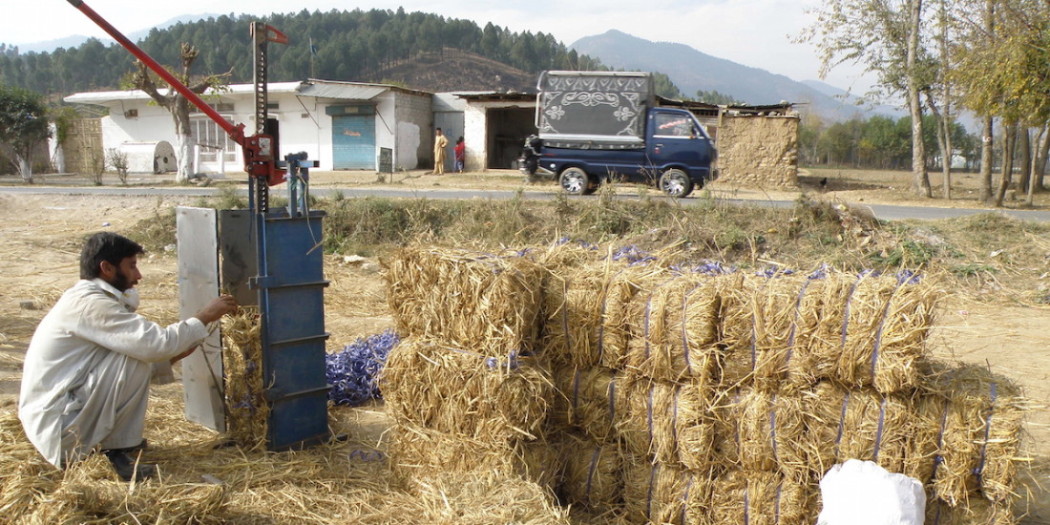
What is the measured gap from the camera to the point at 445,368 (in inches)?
152

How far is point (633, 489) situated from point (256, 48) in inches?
137

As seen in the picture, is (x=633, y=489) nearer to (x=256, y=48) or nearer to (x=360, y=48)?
(x=256, y=48)

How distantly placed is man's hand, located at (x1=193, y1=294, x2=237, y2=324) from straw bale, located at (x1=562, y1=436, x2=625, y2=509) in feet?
6.56

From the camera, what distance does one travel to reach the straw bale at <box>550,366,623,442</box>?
4.02 metres

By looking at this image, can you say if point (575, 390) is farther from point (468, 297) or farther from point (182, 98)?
point (182, 98)

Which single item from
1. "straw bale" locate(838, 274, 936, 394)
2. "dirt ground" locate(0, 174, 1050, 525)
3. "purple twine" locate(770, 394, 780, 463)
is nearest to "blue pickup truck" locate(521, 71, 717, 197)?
"dirt ground" locate(0, 174, 1050, 525)

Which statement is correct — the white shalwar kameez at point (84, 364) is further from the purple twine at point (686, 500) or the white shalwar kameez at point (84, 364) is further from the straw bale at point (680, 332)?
the purple twine at point (686, 500)

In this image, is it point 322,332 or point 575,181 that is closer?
point 322,332

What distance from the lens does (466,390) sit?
378 cm

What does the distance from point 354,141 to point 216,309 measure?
26654 millimetres

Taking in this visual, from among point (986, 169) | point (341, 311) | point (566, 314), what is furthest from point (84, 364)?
point (986, 169)

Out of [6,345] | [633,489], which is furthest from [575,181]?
[633,489]

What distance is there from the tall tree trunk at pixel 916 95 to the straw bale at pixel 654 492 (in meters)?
19.1

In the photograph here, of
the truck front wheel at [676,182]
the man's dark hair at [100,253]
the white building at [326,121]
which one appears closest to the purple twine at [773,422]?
the man's dark hair at [100,253]
